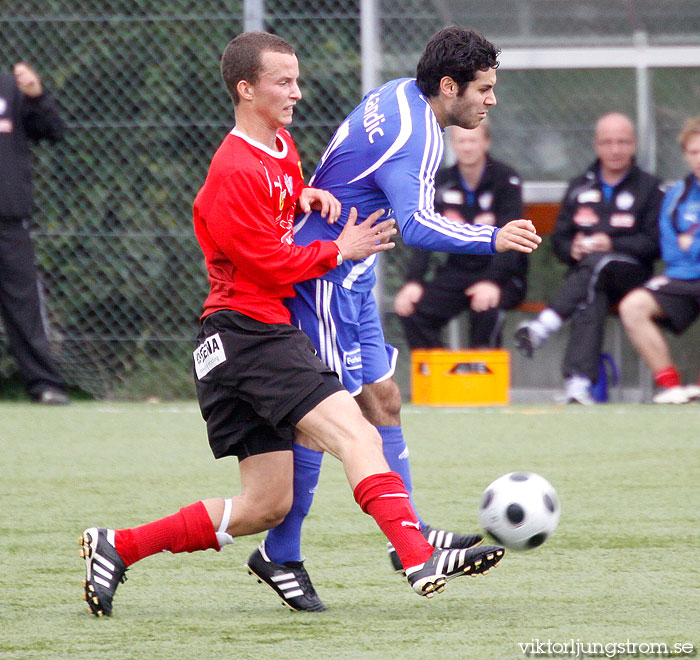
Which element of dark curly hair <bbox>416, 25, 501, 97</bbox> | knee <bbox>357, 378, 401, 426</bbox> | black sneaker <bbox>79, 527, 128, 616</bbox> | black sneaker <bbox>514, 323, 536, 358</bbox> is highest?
dark curly hair <bbox>416, 25, 501, 97</bbox>

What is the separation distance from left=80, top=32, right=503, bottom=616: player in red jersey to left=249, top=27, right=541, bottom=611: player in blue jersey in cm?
11

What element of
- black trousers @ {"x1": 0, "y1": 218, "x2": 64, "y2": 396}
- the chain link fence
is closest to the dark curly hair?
black trousers @ {"x1": 0, "y1": 218, "x2": 64, "y2": 396}

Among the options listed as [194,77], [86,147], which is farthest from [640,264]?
[86,147]

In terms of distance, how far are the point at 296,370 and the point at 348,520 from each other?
1.51m

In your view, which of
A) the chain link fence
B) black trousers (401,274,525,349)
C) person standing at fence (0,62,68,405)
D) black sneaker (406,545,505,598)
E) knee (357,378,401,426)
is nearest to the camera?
black sneaker (406,545,505,598)

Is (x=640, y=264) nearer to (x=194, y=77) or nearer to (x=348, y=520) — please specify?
(x=194, y=77)

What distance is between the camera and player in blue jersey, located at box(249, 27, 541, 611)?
3672 mm

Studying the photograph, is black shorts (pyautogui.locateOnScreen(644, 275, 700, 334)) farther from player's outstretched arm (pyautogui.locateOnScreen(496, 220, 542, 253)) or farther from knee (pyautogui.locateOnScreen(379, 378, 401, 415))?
player's outstretched arm (pyautogui.locateOnScreen(496, 220, 542, 253))

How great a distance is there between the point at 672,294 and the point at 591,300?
0.50m

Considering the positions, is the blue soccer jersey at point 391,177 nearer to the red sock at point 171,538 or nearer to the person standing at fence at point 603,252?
the red sock at point 171,538

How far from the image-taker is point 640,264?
27.1 ft

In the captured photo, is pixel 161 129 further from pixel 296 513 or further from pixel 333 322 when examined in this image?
pixel 296 513

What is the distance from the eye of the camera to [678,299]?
8102 mm

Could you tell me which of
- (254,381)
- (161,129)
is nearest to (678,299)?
(161,129)
